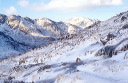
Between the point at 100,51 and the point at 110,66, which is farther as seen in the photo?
the point at 100,51

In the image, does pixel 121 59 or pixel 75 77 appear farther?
pixel 121 59

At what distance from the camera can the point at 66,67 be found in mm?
41312

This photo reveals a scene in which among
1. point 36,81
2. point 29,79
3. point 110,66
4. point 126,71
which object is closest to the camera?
point 126,71

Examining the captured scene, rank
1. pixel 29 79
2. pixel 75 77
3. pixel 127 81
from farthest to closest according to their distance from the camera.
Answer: pixel 29 79, pixel 75 77, pixel 127 81

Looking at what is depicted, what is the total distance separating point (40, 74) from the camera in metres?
39.9

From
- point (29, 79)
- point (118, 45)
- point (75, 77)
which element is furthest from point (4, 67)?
point (75, 77)

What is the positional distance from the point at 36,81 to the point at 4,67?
1424 inches

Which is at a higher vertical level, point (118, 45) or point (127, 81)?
point (118, 45)

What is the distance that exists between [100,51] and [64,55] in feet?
46.2

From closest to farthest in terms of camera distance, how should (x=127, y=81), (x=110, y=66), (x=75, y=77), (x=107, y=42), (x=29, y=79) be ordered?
(x=127, y=81), (x=75, y=77), (x=110, y=66), (x=29, y=79), (x=107, y=42)

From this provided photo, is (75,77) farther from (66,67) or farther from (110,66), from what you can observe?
(66,67)

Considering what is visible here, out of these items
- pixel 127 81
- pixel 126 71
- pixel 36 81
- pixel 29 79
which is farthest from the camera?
pixel 29 79

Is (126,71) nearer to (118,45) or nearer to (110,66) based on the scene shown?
(110,66)

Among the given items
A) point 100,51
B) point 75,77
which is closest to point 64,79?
point 75,77
